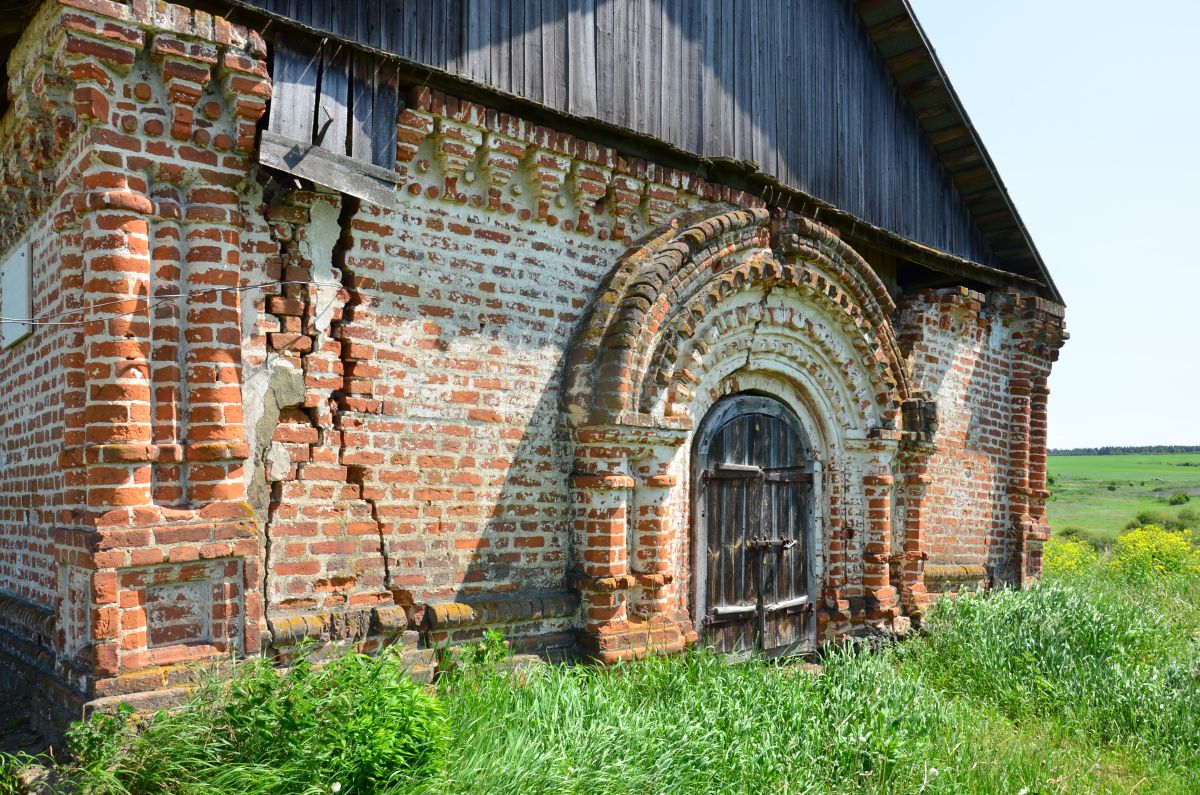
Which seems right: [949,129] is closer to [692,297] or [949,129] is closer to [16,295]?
[692,297]

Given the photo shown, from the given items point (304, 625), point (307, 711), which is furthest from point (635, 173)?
point (307, 711)

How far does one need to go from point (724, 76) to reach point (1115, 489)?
58140 mm

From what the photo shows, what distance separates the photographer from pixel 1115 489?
181 ft

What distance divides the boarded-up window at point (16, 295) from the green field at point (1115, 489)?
27.8m

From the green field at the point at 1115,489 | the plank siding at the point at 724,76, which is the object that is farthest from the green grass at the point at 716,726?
the green field at the point at 1115,489

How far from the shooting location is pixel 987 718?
616 centimetres

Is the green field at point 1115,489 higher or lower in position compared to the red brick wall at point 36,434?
lower

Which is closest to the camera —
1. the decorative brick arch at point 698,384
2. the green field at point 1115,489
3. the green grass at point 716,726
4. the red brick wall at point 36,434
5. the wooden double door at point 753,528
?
the green grass at point 716,726

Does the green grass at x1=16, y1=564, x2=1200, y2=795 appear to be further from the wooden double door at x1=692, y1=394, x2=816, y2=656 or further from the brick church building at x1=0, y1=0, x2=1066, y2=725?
the wooden double door at x1=692, y1=394, x2=816, y2=656

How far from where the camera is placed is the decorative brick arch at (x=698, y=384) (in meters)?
6.14

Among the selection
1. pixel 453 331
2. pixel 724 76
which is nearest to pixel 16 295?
pixel 453 331

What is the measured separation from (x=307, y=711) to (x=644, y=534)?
3036 millimetres

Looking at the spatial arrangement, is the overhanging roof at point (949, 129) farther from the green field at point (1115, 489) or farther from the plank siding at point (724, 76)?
the green field at point (1115, 489)

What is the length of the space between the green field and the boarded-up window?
27769 mm
